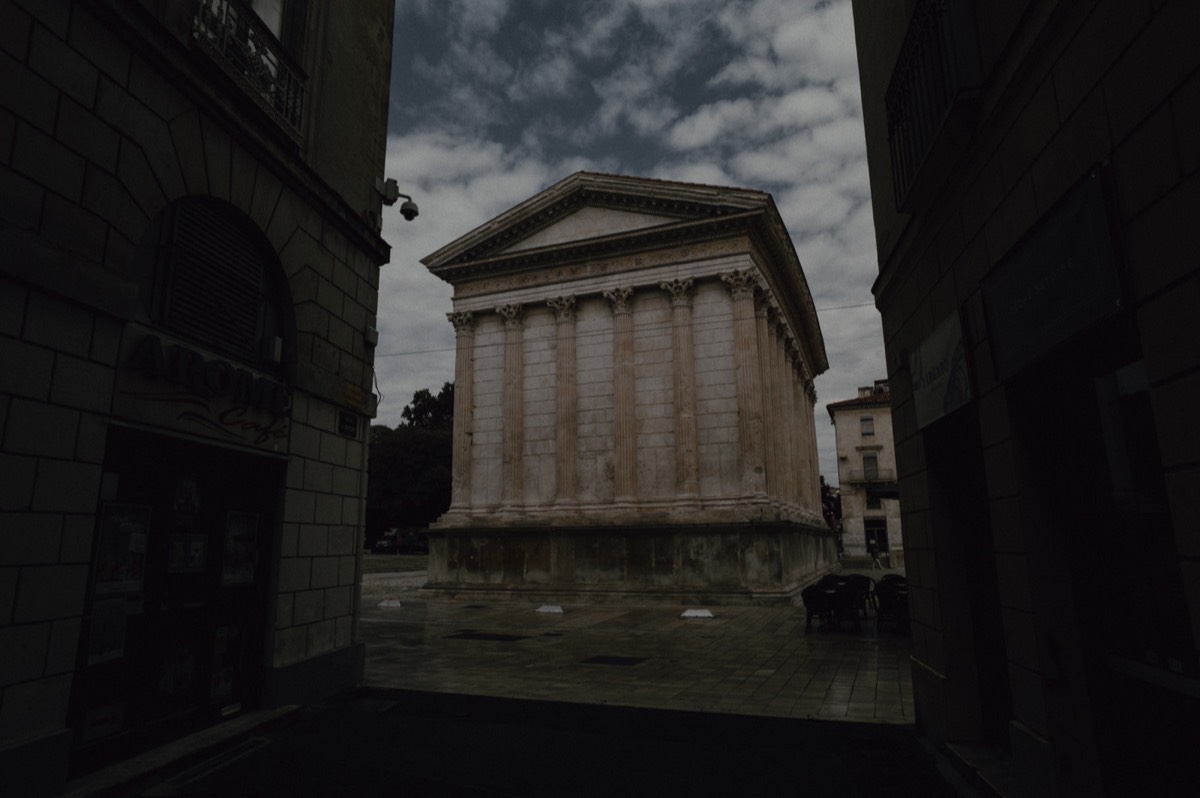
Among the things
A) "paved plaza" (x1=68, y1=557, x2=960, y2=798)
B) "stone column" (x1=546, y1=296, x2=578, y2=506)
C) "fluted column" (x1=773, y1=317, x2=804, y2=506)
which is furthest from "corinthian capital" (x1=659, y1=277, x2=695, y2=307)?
"paved plaza" (x1=68, y1=557, x2=960, y2=798)

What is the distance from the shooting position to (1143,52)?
9.36 ft

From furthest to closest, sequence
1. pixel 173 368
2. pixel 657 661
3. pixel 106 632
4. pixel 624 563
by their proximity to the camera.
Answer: pixel 624 563
pixel 657 661
pixel 173 368
pixel 106 632

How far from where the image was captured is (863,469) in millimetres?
59688

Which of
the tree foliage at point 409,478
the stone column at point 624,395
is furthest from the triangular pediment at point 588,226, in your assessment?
the tree foliage at point 409,478

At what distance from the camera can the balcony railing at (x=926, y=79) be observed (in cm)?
466

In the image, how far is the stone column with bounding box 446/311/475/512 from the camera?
81.9 feet

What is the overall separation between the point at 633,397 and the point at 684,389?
6.17 ft

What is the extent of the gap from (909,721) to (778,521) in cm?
1418

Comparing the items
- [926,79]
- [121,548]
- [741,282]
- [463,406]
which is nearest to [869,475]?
[741,282]

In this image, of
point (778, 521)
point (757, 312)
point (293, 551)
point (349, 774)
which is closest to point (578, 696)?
point (349, 774)

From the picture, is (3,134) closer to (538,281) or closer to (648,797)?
(648,797)

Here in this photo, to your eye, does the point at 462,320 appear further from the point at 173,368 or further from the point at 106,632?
the point at 106,632

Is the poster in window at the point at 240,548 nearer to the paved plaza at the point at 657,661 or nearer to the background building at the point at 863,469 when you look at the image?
the paved plaza at the point at 657,661

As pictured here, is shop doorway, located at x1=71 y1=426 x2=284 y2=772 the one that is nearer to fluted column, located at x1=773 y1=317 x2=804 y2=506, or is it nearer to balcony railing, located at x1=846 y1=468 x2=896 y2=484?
fluted column, located at x1=773 y1=317 x2=804 y2=506
